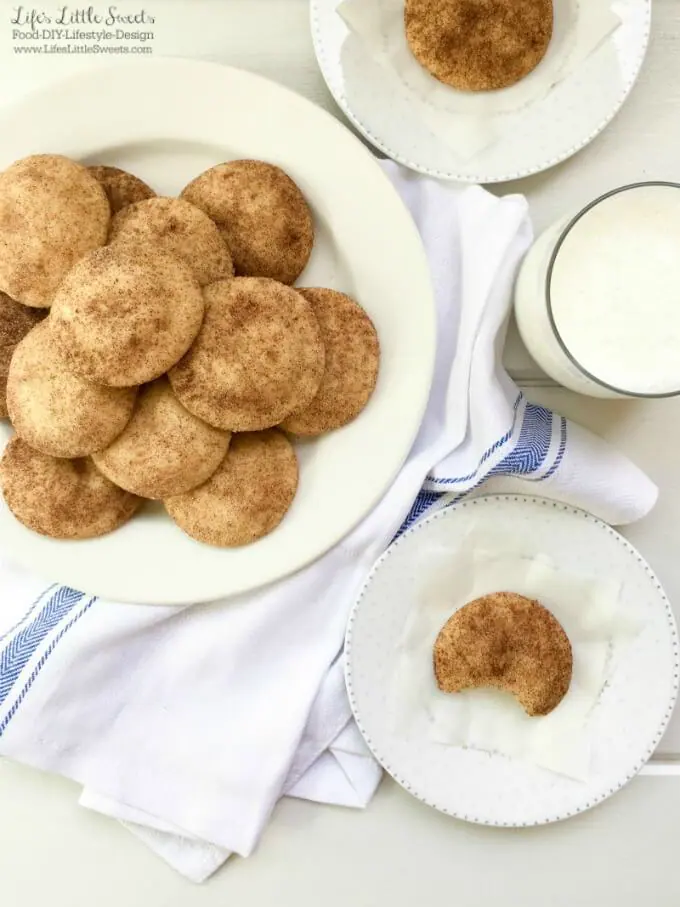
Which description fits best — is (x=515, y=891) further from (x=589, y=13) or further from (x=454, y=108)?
(x=589, y=13)

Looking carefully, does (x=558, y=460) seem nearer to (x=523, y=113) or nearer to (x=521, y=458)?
(x=521, y=458)

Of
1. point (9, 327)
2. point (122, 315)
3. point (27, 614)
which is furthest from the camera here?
point (27, 614)

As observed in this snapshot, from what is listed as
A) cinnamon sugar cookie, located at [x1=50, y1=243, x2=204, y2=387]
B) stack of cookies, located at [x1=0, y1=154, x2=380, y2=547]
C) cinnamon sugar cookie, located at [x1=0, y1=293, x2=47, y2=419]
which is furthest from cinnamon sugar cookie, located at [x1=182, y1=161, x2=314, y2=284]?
cinnamon sugar cookie, located at [x1=0, y1=293, x2=47, y2=419]

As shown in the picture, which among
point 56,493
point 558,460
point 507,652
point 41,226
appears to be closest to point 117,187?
point 41,226

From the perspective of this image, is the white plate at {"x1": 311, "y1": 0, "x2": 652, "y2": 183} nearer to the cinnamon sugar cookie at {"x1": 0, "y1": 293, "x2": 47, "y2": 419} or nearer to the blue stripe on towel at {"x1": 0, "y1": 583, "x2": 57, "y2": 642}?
the cinnamon sugar cookie at {"x1": 0, "y1": 293, "x2": 47, "y2": 419}

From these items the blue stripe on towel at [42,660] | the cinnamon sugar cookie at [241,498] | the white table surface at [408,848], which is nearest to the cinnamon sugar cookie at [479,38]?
the white table surface at [408,848]

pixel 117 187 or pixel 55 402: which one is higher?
pixel 117 187

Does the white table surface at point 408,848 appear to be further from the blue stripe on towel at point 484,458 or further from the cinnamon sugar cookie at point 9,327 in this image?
the cinnamon sugar cookie at point 9,327
